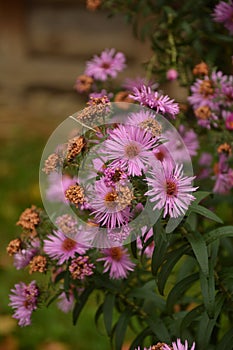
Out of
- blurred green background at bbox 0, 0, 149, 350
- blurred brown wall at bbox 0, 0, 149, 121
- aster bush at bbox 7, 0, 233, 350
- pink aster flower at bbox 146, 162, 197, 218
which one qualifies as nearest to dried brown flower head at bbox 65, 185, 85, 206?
aster bush at bbox 7, 0, 233, 350

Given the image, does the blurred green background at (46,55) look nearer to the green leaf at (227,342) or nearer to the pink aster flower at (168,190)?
the green leaf at (227,342)

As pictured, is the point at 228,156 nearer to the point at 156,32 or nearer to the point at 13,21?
the point at 156,32

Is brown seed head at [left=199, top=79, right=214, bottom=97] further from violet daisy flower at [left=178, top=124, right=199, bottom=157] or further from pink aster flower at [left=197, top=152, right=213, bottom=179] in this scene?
pink aster flower at [left=197, top=152, right=213, bottom=179]

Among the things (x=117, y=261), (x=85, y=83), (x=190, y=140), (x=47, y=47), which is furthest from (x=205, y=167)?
(x=47, y=47)

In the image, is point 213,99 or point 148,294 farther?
point 213,99

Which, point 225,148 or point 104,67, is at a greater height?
point 104,67

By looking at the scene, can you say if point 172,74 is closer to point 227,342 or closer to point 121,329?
point 121,329

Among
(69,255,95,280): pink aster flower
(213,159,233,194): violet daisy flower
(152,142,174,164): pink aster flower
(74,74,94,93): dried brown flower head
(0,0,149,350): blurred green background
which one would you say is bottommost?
(69,255,95,280): pink aster flower

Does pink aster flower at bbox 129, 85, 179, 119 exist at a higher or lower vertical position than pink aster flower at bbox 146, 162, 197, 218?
higher

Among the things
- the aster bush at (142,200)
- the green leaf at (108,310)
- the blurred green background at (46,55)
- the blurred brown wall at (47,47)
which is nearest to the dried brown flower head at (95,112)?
the aster bush at (142,200)
